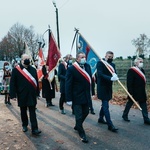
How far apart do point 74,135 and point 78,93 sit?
1058 mm

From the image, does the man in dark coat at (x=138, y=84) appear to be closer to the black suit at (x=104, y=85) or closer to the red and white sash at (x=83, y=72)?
the black suit at (x=104, y=85)

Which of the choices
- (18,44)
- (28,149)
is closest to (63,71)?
(28,149)

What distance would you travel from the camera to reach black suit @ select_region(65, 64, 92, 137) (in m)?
6.39

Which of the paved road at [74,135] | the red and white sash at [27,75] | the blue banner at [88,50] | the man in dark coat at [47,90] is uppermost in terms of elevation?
the blue banner at [88,50]

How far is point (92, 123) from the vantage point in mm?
7934

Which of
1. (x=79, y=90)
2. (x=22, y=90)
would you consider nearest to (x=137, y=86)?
(x=79, y=90)

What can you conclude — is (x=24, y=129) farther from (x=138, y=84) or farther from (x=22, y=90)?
(x=138, y=84)

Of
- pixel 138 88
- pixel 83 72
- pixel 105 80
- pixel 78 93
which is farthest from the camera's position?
pixel 138 88

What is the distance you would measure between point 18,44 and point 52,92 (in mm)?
54528

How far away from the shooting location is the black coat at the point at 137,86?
780 centimetres

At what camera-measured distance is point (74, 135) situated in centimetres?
671

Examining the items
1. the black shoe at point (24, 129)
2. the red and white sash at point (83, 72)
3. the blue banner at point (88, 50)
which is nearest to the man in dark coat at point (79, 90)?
the red and white sash at point (83, 72)

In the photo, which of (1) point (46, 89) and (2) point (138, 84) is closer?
(2) point (138, 84)

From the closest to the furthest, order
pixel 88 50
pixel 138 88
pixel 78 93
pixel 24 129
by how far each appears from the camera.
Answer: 1. pixel 78 93
2. pixel 24 129
3. pixel 138 88
4. pixel 88 50
